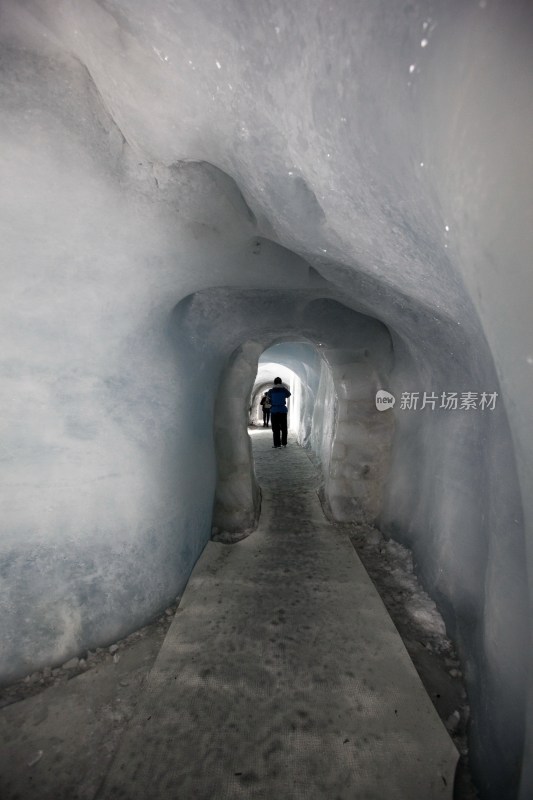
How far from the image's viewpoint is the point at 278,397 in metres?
8.97

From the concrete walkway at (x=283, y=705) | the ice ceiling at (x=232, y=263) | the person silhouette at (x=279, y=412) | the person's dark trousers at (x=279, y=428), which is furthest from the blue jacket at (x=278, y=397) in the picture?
the concrete walkway at (x=283, y=705)

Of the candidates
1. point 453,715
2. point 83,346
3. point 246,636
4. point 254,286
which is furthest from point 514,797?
point 254,286

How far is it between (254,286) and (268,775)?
3519 millimetres

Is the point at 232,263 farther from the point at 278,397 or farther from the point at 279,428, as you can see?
the point at 279,428

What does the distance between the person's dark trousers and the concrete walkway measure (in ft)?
19.5

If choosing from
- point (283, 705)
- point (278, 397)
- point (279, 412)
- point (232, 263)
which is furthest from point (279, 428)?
point (283, 705)

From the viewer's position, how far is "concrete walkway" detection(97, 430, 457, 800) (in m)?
1.89

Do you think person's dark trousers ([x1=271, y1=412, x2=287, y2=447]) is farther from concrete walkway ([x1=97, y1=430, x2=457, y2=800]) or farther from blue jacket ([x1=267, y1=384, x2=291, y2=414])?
concrete walkway ([x1=97, y1=430, x2=457, y2=800])

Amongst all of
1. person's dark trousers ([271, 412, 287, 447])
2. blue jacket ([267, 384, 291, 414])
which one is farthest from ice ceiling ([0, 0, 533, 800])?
person's dark trousers ([271, 412, 287, 447])

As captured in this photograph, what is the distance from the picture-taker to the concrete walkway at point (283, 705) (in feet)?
6.20

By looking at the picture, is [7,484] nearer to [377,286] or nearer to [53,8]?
[53,8]

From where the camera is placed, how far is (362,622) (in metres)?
3.03

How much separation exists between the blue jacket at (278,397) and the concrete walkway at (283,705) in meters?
5.45

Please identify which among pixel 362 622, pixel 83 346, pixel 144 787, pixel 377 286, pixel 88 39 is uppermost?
pixel 88 39
